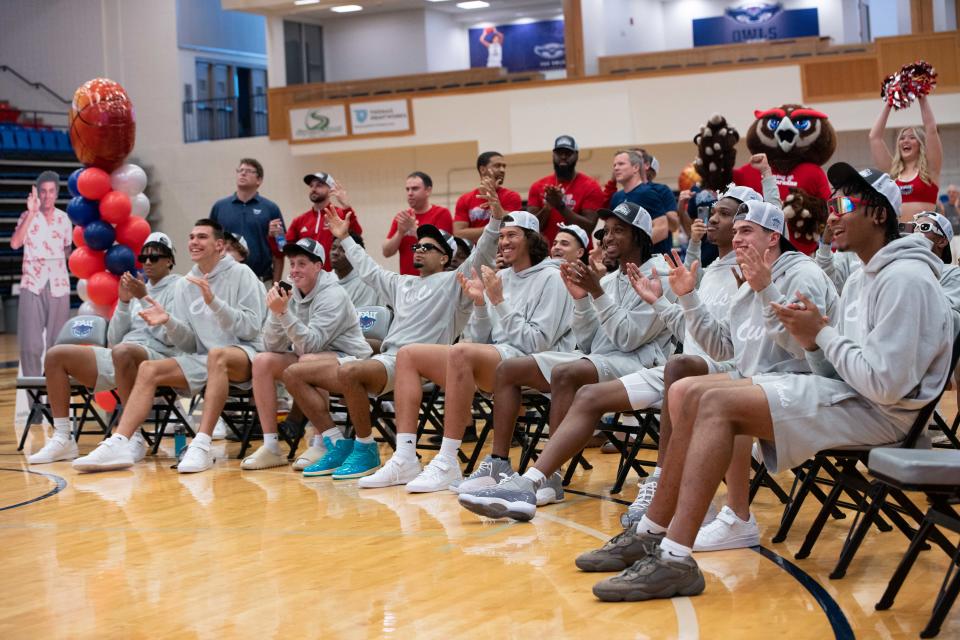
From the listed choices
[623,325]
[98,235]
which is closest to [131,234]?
[98,235]

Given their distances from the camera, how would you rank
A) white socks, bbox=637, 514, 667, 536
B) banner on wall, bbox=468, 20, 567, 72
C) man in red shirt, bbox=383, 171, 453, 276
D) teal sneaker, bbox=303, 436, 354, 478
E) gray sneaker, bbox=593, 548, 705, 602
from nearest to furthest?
gray sneaker, bbox=593, 548, 705, 602 → white socks, bbox=637, 514, 667, 536 → teal sneaker, bbox=303, 436, 354, 478 → man in red shirt, bbox=383, 171, 453, 276 → banner on wall, bbox=468, 20, 567, 72

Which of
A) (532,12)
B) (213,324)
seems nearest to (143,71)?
(532,12)

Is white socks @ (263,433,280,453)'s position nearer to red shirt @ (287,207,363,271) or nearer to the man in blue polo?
red shirt @ (287,207,363,271)

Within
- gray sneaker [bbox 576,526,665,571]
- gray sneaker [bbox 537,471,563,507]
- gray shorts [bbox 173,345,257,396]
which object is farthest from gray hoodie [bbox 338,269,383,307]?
gray sneaker [bbox 576,526,665,571]

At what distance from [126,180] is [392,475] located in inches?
206

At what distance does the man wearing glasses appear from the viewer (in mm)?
8328

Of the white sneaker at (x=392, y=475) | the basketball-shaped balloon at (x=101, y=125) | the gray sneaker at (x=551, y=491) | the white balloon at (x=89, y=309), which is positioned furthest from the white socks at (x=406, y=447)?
the basketball-shaped balloon at (x=101, y=125)

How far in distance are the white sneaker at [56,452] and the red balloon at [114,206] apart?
2.81 metres

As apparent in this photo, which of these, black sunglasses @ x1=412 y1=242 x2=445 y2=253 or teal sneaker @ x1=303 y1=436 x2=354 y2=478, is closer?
teal sneaker @ x1=303 y1=436 x2=354 y2=478

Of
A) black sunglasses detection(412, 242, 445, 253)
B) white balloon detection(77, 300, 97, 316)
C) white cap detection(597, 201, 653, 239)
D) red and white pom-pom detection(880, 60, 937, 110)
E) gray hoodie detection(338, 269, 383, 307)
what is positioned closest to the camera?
white cap detection(597, 201, 653, 239)

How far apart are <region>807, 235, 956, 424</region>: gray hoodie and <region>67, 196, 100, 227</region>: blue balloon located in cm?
810

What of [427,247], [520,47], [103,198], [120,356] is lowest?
[120,356]

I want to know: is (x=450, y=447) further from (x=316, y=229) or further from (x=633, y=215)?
(x=316, y=229)

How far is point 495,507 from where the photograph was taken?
5570 mm
